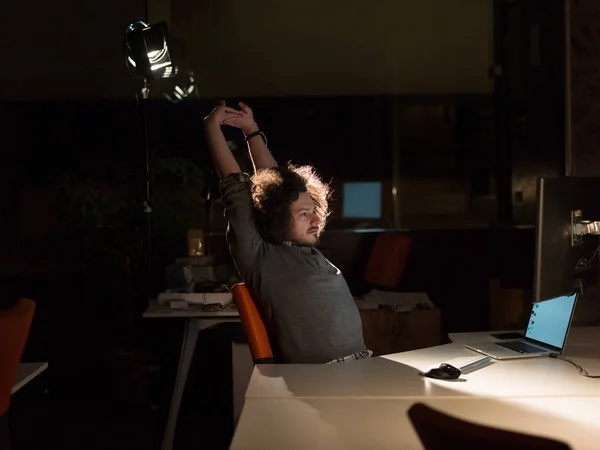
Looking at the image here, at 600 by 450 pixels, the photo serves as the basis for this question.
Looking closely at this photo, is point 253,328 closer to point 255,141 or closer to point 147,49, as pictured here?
point 255,141

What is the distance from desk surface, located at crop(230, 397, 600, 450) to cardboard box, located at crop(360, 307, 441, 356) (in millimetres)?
2417

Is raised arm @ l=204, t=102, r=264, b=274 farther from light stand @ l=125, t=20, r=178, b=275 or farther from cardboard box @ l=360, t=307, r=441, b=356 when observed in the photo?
cardboard box @ l=360, t=307, r=441, b=356

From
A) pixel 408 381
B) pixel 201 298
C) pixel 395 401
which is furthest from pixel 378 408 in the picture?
pixel 201 298

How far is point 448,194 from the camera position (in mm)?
6758

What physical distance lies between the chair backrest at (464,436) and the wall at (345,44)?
19.1 ft

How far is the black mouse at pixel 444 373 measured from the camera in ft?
6.37

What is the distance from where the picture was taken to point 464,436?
1.02 m

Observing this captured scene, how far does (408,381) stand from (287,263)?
57 cm

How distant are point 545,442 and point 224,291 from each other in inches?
117

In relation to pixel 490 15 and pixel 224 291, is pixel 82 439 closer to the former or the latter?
pixel 224 291

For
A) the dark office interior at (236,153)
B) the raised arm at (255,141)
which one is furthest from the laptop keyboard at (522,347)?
the dark office interior at (236,153)

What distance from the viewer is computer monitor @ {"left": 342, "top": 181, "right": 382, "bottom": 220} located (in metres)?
6.50

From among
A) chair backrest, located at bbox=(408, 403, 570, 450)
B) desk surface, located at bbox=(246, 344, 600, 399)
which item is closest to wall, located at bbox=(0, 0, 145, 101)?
desk surface, located at bbox=(246, 344, 600, 399)

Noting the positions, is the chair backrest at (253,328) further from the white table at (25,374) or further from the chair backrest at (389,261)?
the chair backrest at (389,261)
